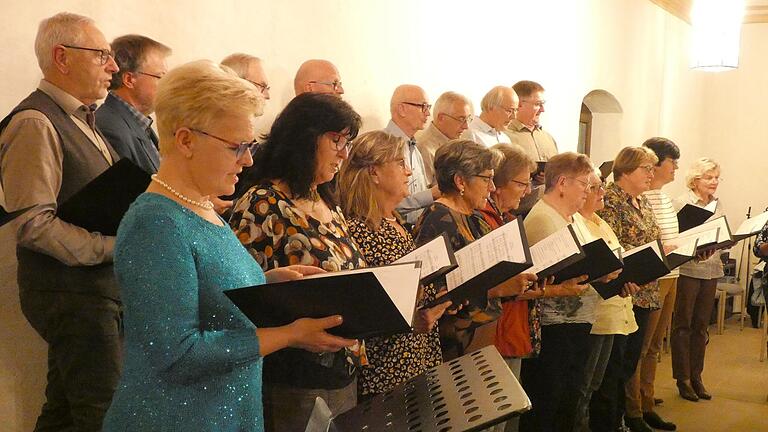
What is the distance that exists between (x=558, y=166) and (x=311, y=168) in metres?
1.75

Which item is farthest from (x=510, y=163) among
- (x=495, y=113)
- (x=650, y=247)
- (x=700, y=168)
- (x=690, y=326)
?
(x=700, y=168)

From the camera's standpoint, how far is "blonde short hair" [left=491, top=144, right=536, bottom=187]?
136 inches

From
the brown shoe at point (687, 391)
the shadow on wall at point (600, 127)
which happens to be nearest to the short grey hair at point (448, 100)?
the brown shoe at point (687, 391)

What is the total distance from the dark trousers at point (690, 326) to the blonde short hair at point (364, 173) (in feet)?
11.2

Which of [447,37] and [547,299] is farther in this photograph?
[447,37]

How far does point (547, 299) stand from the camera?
3547mm

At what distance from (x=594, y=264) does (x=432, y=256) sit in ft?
3.74

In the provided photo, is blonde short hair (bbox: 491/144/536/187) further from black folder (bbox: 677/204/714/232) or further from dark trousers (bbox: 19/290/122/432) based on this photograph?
black folder (bbox: 677/204/714/232)

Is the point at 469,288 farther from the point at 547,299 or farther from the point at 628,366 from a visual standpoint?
the point at 628,366

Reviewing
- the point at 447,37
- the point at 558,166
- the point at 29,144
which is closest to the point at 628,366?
the point at 558,166

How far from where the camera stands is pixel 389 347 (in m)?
2.46

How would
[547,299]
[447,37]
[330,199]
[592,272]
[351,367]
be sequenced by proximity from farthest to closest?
[447,37] → [547,299] → [592,272] → [330,199] → [351,367]

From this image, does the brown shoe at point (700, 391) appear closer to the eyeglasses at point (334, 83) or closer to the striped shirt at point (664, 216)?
the striped shirt at point (664, 216)

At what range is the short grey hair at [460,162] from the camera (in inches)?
120
